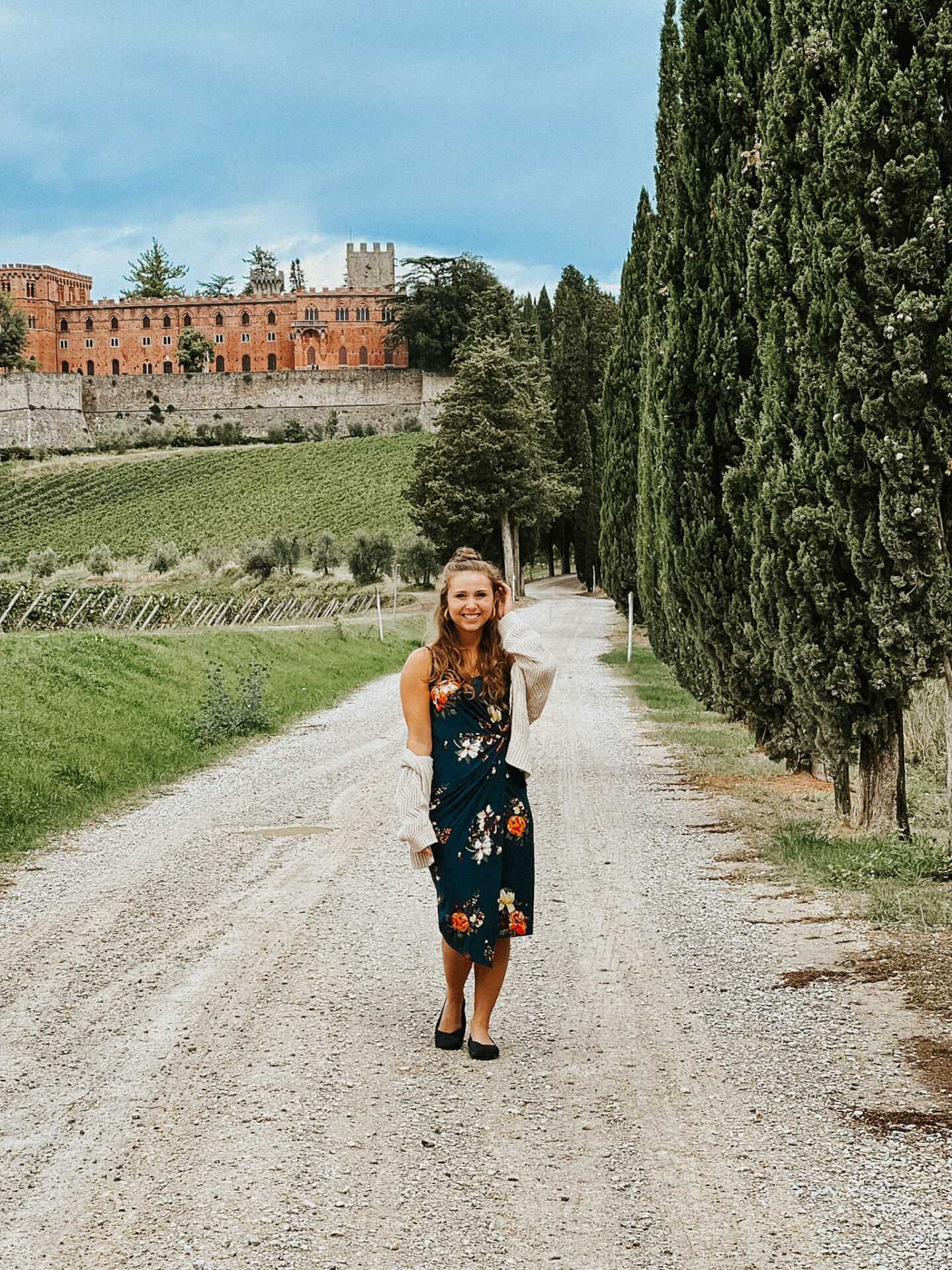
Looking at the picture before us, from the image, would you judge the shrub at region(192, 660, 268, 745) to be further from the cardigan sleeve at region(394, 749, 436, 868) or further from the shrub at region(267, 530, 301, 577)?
the shrub at region(267, 530, 301, 577)

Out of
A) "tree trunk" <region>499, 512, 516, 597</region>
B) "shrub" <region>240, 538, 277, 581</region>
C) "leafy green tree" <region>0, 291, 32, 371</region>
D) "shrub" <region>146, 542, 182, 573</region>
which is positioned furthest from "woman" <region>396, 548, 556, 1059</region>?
"leafy green tree" <region>0, 291, 32, 371</region>

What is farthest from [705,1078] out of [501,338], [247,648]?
[501,338]

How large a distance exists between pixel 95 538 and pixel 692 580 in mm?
55362

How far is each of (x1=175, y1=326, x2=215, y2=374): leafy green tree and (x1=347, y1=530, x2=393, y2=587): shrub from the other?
66608 millimetres

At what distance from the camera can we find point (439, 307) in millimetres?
86812

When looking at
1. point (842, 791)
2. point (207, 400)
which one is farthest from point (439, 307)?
point (842, 791)

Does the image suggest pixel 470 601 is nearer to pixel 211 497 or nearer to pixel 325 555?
pixel 325 555

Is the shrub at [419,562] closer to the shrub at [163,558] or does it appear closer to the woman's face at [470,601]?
the shrub at [163,558]

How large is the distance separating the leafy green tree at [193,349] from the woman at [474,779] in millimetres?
107763

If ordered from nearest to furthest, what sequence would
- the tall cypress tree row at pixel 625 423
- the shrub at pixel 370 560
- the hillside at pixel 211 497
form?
the tall cypress tree row at pixel 625 423, the shrub at pixel 370 560, the hillside at pixel 211 497

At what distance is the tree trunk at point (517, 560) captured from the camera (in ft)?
148

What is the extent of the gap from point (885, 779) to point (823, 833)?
52 cm

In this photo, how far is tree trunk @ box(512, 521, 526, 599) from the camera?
4516cm

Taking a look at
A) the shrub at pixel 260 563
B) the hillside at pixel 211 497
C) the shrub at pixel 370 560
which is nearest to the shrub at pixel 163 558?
the shrub at pixel 260 563
